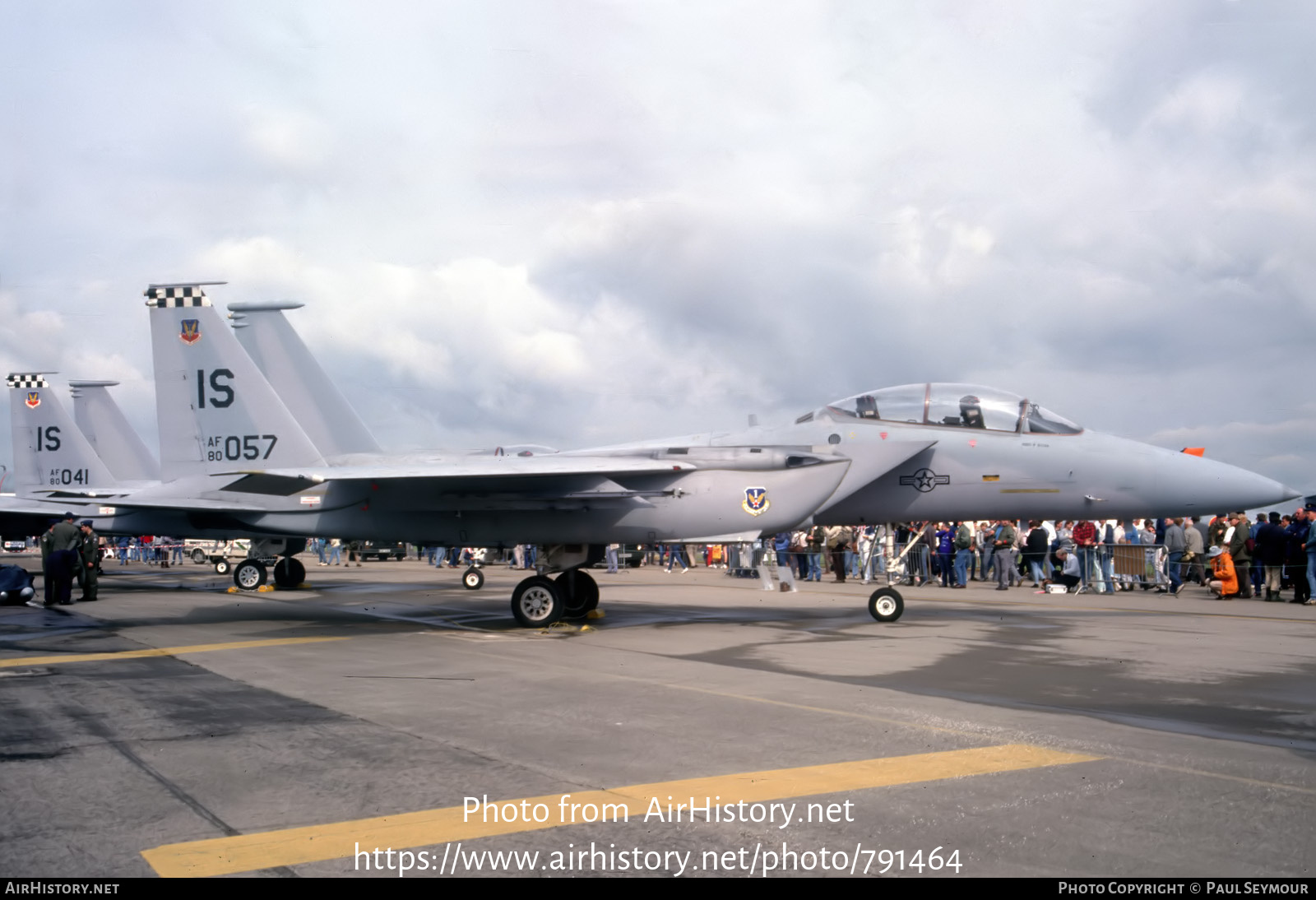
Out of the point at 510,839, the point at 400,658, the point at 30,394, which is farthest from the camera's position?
the point at 30,394

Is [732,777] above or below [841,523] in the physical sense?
below

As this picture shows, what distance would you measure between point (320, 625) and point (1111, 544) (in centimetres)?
1686

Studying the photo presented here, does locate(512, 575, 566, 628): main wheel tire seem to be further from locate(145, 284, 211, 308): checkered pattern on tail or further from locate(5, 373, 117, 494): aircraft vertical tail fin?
locate(5, 373, 117, 494): aircraft vertical tail fin

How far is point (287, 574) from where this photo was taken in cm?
2192

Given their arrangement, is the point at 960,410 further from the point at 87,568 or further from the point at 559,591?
the point at 87,568

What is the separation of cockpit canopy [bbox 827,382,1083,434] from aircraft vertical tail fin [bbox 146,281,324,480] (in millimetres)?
8395

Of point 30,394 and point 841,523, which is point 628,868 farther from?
point 30,394

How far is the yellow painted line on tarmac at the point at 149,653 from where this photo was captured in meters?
9.75

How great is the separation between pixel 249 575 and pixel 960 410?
1595 cm

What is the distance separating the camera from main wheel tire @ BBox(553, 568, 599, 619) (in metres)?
13.8

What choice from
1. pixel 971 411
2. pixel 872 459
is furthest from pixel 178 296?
pixel 971 411

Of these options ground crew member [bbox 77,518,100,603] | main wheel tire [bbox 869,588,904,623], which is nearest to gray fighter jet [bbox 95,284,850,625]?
main wheel tire [bbox 869,588,904,623]

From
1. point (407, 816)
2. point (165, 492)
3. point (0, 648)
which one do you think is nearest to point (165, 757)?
point (407, 816)

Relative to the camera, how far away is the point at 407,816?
430cm
